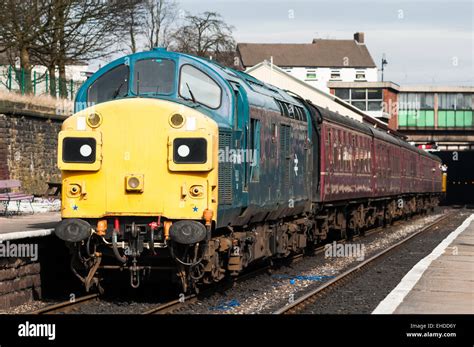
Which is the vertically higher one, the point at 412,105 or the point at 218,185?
the point at 412,105

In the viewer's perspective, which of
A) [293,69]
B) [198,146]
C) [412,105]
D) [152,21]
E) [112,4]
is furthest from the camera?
[293,69]

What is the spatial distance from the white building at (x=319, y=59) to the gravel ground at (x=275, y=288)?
92.2m

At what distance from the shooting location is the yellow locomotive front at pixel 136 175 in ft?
Answer: 39.9

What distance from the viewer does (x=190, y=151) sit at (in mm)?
12078

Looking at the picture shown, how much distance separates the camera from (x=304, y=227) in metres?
18.9

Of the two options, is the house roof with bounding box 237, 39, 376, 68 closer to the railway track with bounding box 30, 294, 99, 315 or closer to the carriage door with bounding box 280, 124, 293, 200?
the carriage door with bounding box 280, 124, 293, 200

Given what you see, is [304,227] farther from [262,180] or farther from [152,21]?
[152,21]

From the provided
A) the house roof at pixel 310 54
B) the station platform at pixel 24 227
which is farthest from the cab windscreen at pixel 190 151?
the house roof at pixel 310 54

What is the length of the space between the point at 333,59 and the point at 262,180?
332 feet

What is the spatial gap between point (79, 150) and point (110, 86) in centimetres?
137

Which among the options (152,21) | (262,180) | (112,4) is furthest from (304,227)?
(152,21)

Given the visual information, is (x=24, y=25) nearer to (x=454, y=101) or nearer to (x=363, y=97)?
(x=363, y=97)

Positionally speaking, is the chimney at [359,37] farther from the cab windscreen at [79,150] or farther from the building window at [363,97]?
the cab windscreen at [79,150]
